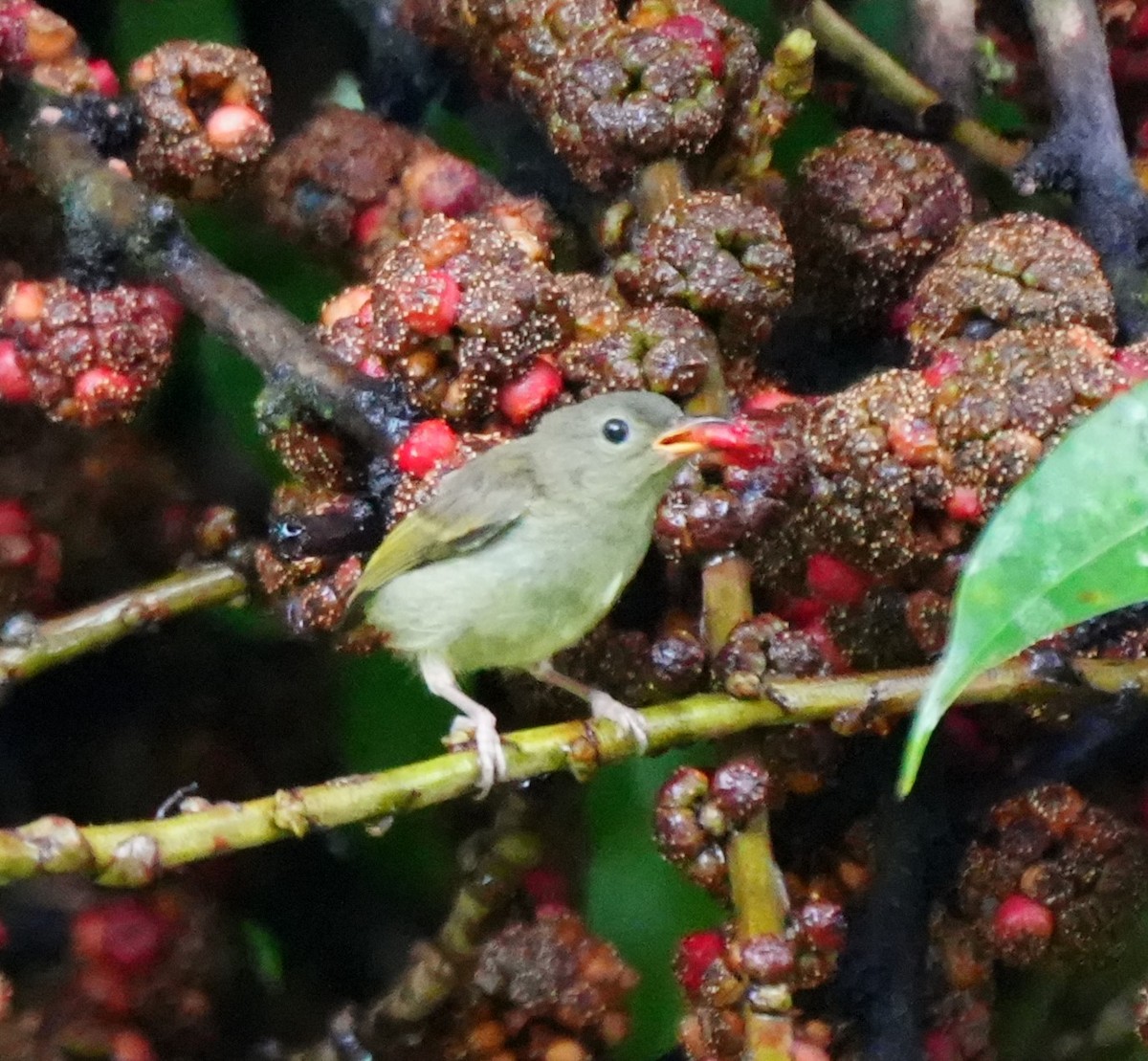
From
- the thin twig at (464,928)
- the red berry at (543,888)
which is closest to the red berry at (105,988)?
the thin twig at (464,928)

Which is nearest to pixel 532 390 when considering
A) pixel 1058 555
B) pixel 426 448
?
pixel 426 448

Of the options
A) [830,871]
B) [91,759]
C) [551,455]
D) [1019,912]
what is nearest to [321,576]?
[551,455]

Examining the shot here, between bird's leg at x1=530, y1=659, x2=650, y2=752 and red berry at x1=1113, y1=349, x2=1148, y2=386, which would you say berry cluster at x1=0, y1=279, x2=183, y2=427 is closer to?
bird's leg at x1=530, y1=659, x2=650, y2=752

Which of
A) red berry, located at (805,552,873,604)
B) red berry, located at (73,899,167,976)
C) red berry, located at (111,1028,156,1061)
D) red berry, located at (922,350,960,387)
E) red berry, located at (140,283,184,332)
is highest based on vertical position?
red berry, located at (922,350,960,387)

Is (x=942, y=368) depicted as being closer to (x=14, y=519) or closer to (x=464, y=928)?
(x=464, y=928)

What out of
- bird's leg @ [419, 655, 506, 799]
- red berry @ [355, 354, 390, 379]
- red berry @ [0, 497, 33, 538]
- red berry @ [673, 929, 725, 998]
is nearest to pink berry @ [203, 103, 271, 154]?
red berry @ [355, 354, 390, 379]

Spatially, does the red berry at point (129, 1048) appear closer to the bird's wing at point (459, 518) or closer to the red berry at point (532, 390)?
the bird's wing at point (459, 518)
